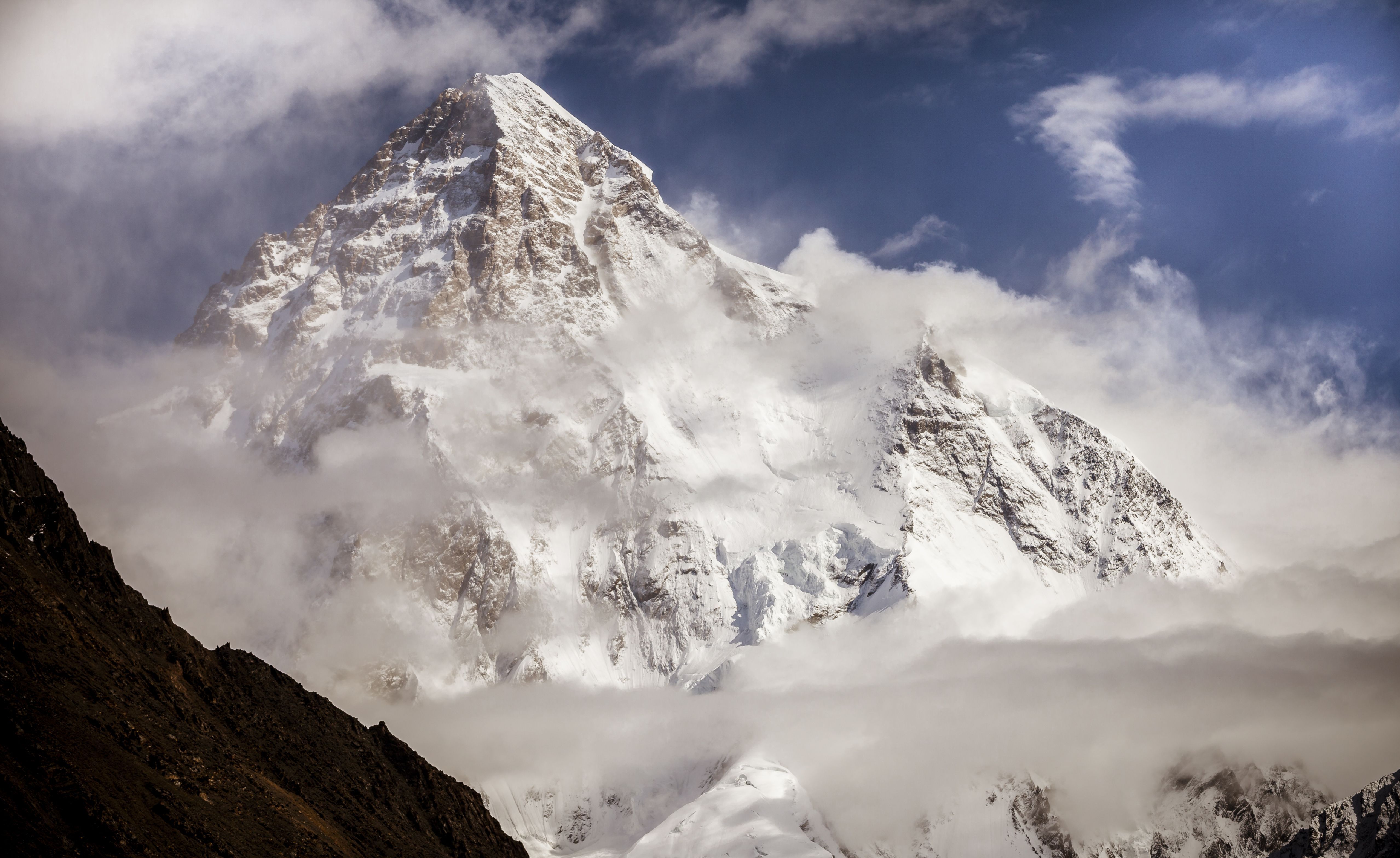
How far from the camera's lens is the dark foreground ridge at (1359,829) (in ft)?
310

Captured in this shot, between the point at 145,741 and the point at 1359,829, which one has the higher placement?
the point at 145,741

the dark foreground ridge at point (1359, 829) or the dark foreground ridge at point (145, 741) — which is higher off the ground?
the dark foreground ridge at point (145, 741)

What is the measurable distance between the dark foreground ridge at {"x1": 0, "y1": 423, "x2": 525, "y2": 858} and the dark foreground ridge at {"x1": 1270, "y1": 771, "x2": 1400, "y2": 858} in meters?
83.1

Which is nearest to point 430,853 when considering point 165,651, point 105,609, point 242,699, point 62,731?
point 242,699

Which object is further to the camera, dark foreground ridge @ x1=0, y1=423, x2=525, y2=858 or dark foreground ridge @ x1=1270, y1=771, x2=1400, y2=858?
dark foreground ridge @ x1=1270, y1=771, x2=1400, y2=858

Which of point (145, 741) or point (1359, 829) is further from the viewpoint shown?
point (1359, 829)

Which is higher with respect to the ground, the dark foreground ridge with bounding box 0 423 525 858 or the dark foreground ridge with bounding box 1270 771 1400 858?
the dark foreground ridge with bounding box 0 423 525 858

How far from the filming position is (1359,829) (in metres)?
108

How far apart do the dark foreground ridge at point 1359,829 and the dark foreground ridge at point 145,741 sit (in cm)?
8305

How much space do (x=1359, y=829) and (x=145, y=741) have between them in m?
108

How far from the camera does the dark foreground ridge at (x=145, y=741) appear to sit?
6288cm

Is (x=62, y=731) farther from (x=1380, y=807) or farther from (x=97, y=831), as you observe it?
(x=1380, y=807)

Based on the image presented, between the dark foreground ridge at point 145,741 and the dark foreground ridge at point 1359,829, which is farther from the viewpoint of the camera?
the dark foreground ridge at point 1359,829

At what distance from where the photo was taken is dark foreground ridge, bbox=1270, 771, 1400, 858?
94.6 meters
